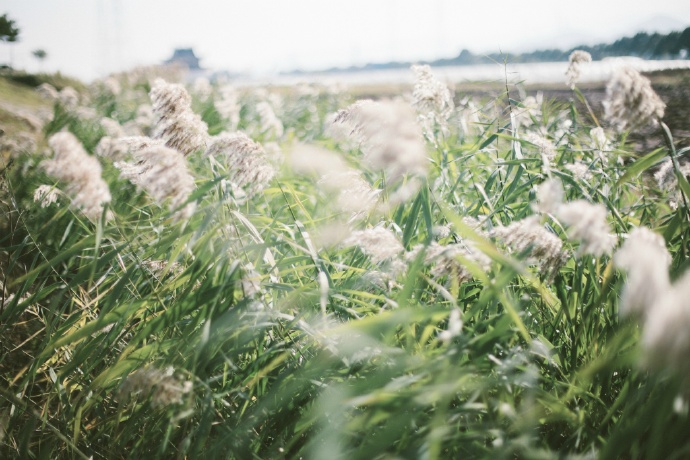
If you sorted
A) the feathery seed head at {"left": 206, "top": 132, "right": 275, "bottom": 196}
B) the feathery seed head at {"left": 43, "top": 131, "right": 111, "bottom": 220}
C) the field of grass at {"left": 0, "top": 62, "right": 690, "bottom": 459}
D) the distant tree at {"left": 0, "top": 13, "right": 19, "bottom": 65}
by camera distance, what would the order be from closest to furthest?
the field of grass at {"left": 0, "top": 62, "right": 690, "bottom": 459} < the feathery seed head at {"left": 43, "top": 131, "right": 111, "bottom": 220} < the feathery seed head at {"left": 206, "top": 132, "right": 275, "bottom": 196} < the distant tree at {"left": 0, "top": 13, "right": 19, "bottom": 65}

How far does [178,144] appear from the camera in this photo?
1.51 m

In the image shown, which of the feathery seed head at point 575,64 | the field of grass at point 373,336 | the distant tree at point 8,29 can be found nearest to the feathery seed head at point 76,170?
the field of grass at point 373,336

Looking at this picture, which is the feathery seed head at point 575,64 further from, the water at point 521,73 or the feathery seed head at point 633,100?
the feathery seed head at point 633,100

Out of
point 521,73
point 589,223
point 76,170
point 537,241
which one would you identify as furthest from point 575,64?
point 76,170

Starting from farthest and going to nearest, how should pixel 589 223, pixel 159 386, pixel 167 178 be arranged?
pixel 167 178
pixel 159 386
pixel 589 223

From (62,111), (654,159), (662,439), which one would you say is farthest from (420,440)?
(62,111)

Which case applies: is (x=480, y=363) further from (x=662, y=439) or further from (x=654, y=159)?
(x=654, y=159)

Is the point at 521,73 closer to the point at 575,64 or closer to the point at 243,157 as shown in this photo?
the point at 575,64

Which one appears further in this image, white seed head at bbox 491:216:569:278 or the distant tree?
the distant tree

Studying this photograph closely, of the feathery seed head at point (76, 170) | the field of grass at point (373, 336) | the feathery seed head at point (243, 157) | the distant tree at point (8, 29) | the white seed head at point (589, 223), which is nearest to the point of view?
the white seed head at point (589, 223)

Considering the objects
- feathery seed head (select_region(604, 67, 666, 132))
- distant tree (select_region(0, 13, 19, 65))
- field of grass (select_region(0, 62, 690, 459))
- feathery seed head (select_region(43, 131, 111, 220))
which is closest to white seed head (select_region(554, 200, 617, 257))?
field of grass (select_region(0, 62, 690, 459))

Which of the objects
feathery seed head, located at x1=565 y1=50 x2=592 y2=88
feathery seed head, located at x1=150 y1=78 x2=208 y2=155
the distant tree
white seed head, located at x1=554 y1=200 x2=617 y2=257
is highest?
the distant tree

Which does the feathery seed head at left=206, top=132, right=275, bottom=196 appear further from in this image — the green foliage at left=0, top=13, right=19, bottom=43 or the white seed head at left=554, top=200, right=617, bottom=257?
the green foliage at left=0, top=13, right=19, bottom=43

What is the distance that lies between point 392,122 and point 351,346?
2.08 ft
